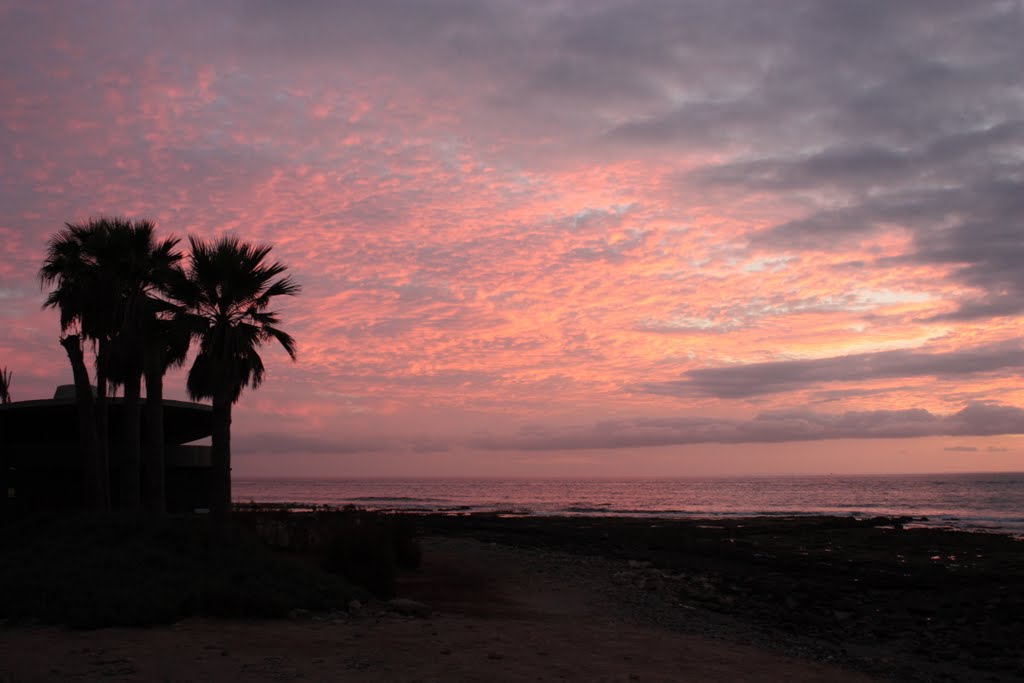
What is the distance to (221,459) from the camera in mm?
18297

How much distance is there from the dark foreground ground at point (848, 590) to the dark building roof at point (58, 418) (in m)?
14.2

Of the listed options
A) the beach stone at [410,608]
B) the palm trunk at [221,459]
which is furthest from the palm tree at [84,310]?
the beach stone at [410,608]

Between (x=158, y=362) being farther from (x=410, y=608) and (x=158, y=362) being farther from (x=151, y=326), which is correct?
(x=410, y=608)

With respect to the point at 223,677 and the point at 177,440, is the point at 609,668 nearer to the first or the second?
the point at 223,677

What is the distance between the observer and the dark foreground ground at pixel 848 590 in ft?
51.2

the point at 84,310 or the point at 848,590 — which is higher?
the point at 84,310

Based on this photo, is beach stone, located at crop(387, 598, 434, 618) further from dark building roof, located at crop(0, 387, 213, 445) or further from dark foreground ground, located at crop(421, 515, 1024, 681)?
dark building roof, located at crop(0, 387, 213, 445)

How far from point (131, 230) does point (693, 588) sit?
20.2 metres

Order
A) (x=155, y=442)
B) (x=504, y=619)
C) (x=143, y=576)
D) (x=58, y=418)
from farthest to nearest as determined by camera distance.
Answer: (x=58, y=418) < (x=155, y=442) < (x=504, y=619) < (x=143, y=576)

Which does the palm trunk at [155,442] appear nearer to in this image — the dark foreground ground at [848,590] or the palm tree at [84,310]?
the palm tree at [84,310]

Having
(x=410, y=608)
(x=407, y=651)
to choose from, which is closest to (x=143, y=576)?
(x=410, y=608)

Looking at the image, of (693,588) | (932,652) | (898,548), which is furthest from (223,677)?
(898,548)

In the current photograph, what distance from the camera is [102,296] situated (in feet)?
71.9

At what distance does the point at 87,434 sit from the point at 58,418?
14.5 m
